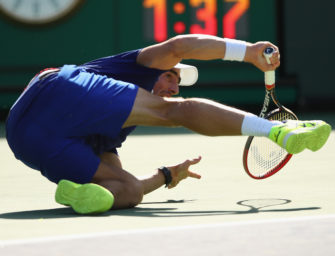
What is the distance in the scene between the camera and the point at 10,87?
41.8 feet

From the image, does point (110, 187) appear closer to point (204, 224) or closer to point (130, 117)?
point (130, 117)

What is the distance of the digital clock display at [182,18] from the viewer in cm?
1304

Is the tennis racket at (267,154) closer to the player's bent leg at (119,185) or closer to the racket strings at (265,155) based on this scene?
the racket strings at (265,155)

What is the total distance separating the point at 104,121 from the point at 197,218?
72 centimetres

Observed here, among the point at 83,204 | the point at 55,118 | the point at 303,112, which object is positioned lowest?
the point at 303,112

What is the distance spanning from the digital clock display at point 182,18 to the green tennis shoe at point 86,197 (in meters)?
8.29

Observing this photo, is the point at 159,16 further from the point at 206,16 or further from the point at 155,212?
the point at 155,212

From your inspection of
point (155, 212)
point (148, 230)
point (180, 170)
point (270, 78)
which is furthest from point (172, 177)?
point (148, 230)

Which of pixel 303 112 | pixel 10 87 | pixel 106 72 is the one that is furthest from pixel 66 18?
pixel 106 72

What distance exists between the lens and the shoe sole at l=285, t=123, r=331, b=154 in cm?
480

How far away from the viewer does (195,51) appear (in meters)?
5.18

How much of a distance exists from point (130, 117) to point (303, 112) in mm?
8981

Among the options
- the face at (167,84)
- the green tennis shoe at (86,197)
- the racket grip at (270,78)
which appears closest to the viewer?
the green tennis shoe at (86,197)

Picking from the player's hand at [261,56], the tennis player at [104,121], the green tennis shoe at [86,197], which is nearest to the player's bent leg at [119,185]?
the tennis player at [104,121]
